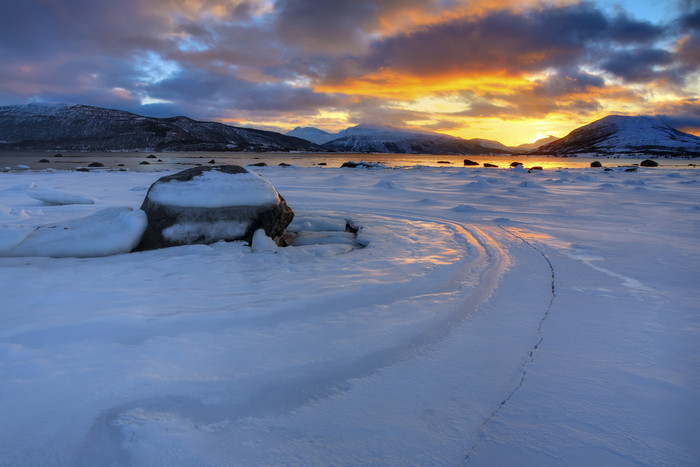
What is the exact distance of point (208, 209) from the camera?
4.82 metres

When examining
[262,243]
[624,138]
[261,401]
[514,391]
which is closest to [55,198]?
[262,243]

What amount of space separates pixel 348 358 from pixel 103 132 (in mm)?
139311

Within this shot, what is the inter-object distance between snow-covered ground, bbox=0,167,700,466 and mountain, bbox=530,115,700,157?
409 feet

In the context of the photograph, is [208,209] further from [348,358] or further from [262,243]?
[348,358]

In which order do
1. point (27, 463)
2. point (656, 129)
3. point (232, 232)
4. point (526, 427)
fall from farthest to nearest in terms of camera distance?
point (656, 129), point (232, 232), point (526, 427), point (27, 463)

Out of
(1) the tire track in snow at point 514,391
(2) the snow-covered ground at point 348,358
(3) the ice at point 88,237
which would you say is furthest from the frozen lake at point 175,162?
(1) the tire track in snow at point 514,391

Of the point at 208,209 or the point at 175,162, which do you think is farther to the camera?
the point at 175,162

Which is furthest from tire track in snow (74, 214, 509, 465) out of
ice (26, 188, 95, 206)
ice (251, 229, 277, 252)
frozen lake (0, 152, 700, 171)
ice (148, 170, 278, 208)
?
frozen lake (0, 152, 700, 171)

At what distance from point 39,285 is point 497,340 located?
3.87 meters

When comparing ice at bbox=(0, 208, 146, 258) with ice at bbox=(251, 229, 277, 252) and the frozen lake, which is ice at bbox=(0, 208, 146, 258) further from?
the frozen lake

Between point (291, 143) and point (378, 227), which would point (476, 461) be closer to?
point (378, 227)

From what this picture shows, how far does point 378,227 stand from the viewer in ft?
19.8

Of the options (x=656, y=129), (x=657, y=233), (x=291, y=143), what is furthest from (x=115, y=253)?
(x=656, y=129)

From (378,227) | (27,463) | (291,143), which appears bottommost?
(27,463)
